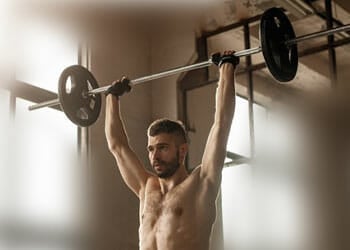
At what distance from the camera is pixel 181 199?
331 cm

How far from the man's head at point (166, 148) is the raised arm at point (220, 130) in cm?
17

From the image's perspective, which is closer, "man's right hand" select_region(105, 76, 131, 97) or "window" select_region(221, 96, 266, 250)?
"man's right hand" select_region(105, 76, 131, 97)

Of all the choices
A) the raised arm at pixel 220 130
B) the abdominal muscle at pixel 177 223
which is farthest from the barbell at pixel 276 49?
the abdominal muscle at pixel 177 223

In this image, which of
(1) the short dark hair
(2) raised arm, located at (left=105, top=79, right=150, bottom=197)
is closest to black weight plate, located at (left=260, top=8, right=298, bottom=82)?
(1) the short dark hair

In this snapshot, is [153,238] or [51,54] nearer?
[153,238]

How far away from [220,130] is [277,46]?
19.8 inches

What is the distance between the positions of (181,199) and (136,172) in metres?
0.39

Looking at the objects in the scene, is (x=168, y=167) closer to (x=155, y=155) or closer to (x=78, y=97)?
(x=155, y=155)

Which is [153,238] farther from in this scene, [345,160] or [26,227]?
[345,160]

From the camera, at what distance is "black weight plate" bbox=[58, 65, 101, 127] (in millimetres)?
→ 3938

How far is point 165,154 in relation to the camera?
3.36 meters

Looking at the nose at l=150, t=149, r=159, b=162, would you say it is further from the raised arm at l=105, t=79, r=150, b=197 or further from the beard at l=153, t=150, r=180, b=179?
the raised arm at l=105, t=79, r=150, b=197

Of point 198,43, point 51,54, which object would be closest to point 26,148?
point 51,54

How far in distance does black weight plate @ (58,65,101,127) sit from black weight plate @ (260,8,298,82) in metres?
1.16
